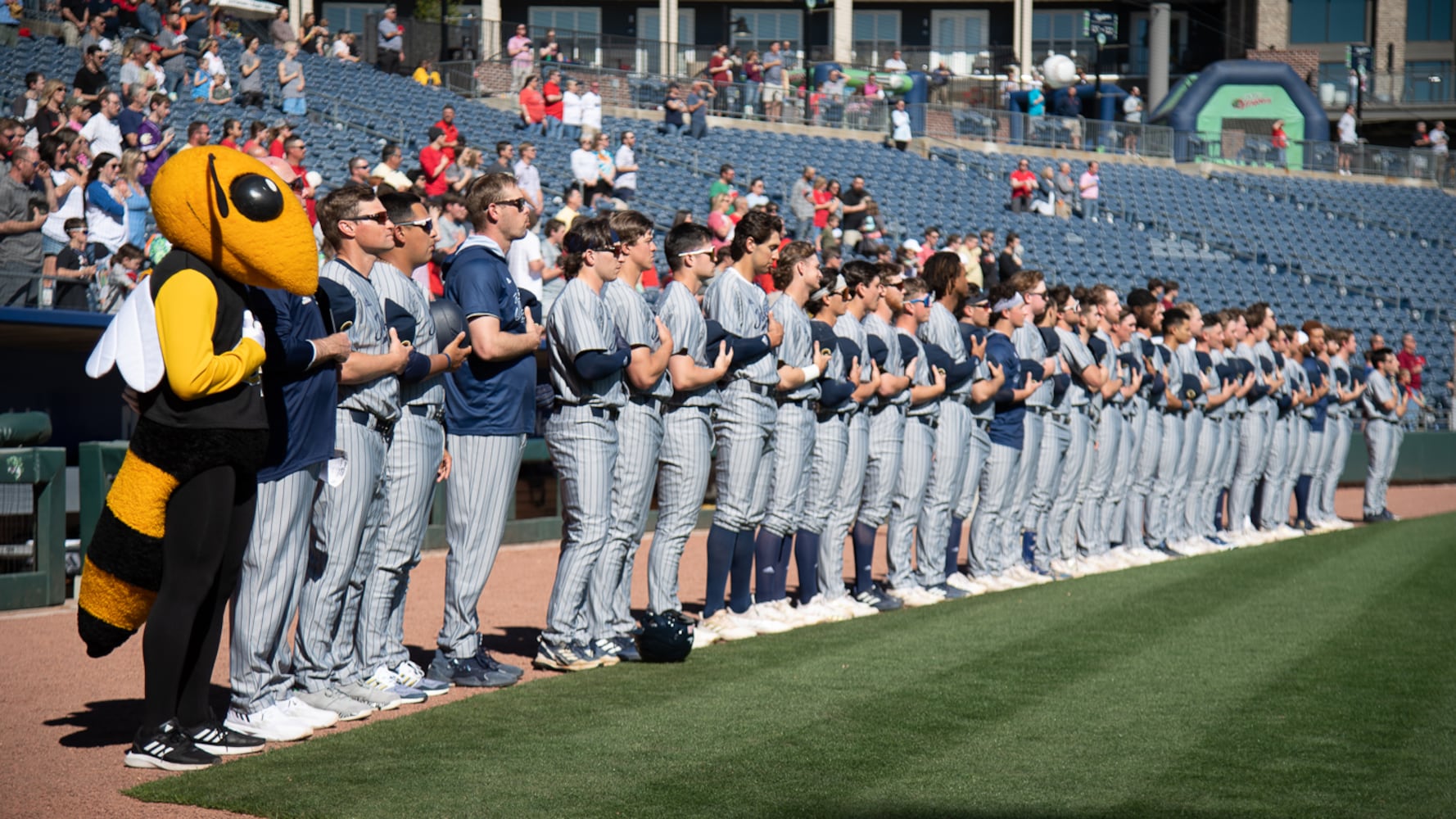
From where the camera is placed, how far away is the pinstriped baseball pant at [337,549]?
5.49 metres

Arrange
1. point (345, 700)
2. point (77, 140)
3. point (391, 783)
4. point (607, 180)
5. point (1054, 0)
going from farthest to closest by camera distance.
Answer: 1. point (1054, 0)
2. point (607, 180)
3. point (77, 140)
4. point (345, 700)
5. point (391, 783)

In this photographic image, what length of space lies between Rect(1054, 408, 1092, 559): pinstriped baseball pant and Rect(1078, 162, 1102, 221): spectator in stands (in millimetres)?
16774

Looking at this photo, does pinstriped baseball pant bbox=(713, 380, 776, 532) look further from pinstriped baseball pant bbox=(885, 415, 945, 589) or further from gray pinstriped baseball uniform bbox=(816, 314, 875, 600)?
pinstriped baseball pant bbox=(885, 415, 945, 589)

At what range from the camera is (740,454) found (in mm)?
7625

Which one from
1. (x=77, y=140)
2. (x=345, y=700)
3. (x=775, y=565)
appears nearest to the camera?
(x=345, y=700)

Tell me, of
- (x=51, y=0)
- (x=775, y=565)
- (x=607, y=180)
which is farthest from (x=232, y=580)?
(x=51, y=0)

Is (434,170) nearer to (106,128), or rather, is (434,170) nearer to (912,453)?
(106,128)

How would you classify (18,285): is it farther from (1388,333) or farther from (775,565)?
(1388,333)

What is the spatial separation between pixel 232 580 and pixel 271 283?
976 mm

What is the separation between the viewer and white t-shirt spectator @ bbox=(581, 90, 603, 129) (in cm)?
2311

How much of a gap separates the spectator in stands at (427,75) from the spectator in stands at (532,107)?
2.51 m

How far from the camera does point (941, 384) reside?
369 inches

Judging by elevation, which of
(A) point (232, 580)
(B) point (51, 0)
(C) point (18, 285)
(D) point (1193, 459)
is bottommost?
(D) point (1193, 459)

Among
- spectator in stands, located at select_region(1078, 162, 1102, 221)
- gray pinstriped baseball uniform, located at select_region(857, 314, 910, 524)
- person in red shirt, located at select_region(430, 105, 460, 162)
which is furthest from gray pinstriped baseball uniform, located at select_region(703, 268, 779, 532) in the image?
spectator in stands, located at select_region(1078, 162, 1102, 221)
